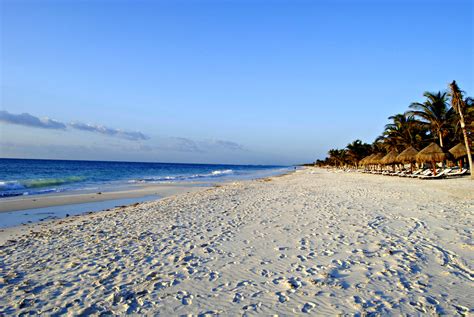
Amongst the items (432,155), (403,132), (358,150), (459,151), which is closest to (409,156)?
(459,151)

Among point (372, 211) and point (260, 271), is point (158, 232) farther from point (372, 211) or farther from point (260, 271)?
point (372, 211)

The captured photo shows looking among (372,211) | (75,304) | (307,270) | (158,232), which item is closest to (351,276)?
(307,270)

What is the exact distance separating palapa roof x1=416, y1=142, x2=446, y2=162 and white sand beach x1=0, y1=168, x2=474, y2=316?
18.1 meters

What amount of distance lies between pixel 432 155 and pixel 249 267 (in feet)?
81.7

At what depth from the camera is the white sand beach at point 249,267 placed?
338 cm

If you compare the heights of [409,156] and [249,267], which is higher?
[409,156]

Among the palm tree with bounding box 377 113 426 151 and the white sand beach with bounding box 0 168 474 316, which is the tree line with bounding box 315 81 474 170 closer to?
the palm tree with bounding box 377 113 426 151

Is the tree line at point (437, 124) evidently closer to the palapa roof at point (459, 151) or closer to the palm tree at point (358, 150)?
the palapa roof at point (459, 151)

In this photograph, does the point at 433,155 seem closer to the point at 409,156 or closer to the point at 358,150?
the point at 409,156

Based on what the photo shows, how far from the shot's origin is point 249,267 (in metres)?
4.52

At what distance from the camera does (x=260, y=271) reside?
14.3 feet

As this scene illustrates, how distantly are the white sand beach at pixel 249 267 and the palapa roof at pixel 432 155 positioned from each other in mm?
18066

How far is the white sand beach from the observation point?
338 centimetres

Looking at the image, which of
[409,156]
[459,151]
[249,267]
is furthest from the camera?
[409,156]
